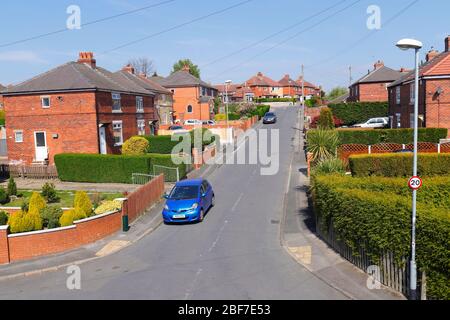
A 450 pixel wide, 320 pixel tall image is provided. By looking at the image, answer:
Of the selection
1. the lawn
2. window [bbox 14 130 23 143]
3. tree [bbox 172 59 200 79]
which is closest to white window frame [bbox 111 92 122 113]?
window [bbox 14 130 23 143]

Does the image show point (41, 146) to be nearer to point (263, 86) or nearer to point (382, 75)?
point (382, 75)

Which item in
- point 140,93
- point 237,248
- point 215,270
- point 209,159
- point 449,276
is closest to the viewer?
point 449,276

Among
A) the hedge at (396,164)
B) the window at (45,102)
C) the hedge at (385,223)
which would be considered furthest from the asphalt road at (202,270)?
the window at (45,102)

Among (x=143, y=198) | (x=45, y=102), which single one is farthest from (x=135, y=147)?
(x=143, y=198)

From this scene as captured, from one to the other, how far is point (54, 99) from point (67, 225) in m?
18.6

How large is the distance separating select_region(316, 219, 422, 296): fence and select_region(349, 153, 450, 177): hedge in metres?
9.99

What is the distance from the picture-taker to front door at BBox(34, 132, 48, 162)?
3438cm

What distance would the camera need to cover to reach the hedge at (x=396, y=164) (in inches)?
923

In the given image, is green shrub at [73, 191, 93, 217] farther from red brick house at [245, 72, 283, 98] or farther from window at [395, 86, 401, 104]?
red brick house at [245, 72, 283, 98]

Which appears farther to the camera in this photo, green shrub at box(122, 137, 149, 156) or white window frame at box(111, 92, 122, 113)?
white window frame at box(111, 92, 122, 113)

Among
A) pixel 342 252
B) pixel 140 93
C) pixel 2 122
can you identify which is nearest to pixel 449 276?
pixel 342 252

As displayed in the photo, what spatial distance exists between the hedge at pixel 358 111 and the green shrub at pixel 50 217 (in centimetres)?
4320

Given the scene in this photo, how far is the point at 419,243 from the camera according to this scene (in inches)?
423
